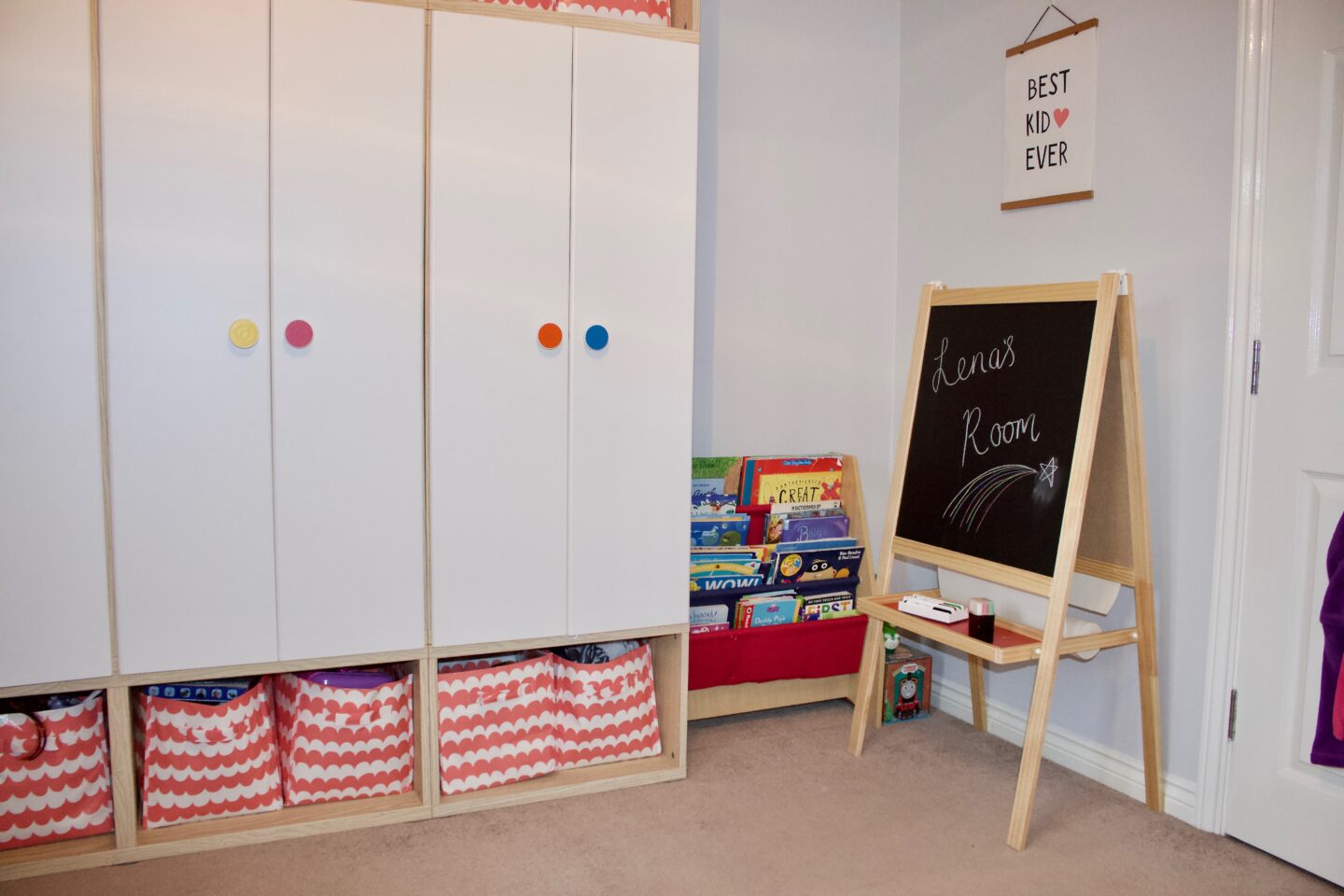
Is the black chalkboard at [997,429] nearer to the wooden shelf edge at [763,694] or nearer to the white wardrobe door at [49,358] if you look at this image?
the wooden shelf edge at [763,694]

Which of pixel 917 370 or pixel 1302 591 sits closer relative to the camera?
pixel 1302 591

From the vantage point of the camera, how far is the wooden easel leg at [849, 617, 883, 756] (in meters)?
2.61

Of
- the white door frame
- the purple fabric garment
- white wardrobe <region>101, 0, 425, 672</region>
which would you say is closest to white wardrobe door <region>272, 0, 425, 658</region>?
white wardrobe <region>101, 0, 425, 672</region>

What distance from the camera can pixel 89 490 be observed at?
1998 millimetres

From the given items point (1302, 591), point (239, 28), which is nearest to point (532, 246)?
point (239, 28)

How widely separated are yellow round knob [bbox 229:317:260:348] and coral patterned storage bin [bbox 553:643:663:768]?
103cm

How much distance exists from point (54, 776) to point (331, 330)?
1.07 metres

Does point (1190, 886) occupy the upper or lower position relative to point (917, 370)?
lower

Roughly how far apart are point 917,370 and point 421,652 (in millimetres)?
1434

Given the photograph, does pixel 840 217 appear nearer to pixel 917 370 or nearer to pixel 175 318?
pixel 917 370

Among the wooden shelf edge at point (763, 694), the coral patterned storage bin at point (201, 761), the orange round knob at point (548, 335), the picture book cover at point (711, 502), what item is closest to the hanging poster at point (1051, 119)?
the picture book cover at point (711, 502)

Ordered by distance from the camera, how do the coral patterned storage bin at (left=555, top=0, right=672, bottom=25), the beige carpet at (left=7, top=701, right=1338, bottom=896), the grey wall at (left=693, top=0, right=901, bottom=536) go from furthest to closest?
the grey wall at (left=693, top=0, right=901, bottom=536), the coral patterned storage bin at (left=555, top=0, right=672, bottom=25), the beige carpet at (left=7, top=701, right=1338, bottom=896)

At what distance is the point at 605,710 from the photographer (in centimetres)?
247

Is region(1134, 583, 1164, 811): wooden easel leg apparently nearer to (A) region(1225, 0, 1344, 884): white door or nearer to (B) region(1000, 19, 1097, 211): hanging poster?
(A) region(1225, 0, 1344, 884): white door
